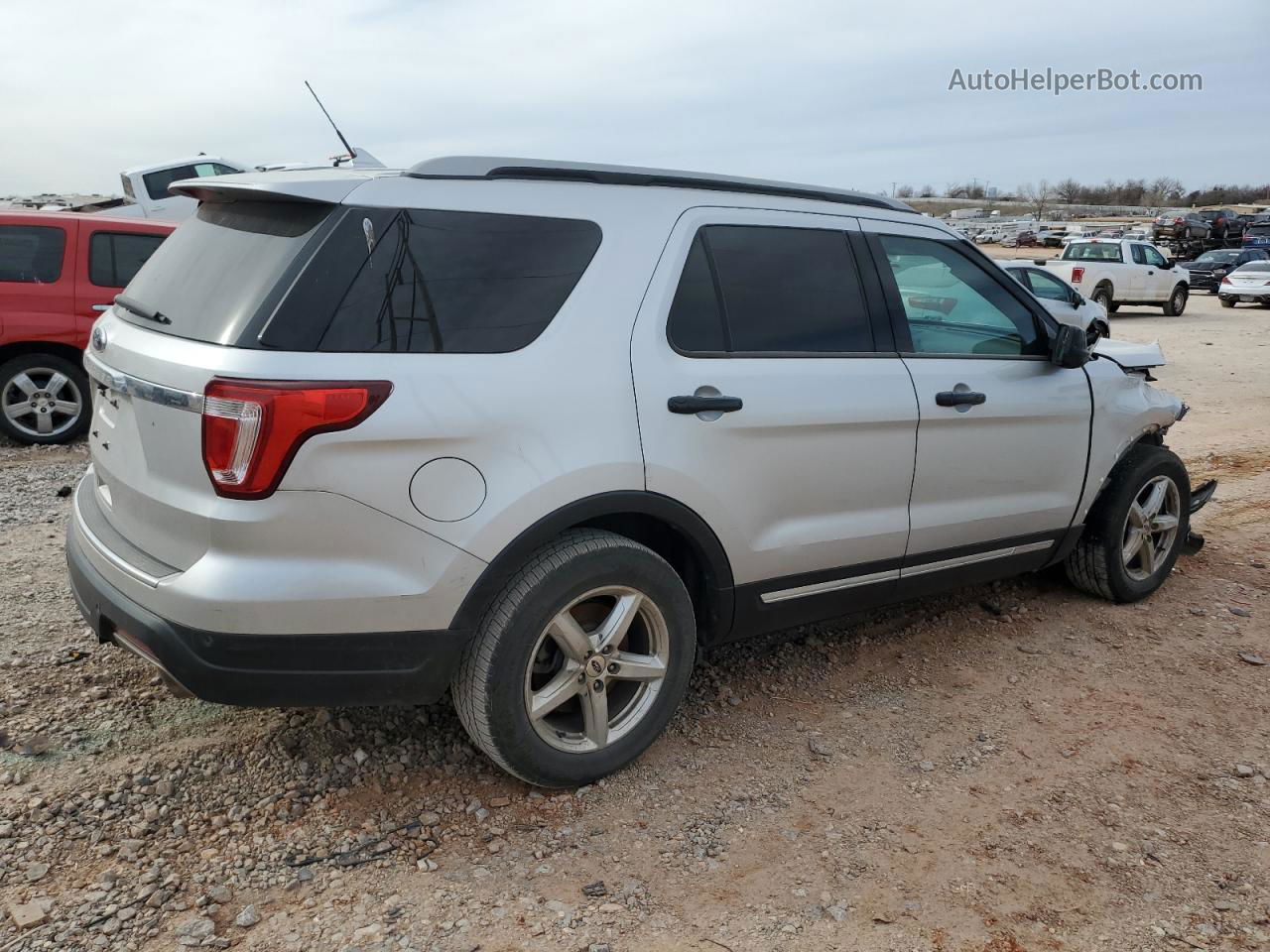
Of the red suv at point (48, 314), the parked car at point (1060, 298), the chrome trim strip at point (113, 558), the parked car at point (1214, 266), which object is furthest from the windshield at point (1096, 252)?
the chrome trim strip at point (113, 558)

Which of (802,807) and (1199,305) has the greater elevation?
(802,807)

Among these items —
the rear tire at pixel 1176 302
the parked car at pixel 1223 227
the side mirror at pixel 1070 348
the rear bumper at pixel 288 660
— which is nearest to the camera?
the rear bumper at pixel 288 660

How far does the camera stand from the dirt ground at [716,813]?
273 cm

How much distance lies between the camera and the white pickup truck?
22.9 metres

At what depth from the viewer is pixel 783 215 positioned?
146 inches

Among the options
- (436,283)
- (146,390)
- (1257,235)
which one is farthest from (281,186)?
(1257,235)

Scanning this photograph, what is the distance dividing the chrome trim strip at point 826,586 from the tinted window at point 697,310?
88 cm

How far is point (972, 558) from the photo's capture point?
168 inches

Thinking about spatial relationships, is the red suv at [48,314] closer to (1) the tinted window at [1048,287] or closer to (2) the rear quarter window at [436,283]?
(2) the rear quarter window at [436,283]

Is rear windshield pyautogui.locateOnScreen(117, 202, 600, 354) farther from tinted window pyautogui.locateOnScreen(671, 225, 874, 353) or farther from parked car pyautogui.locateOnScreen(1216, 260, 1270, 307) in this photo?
parked car pyautogui.locateOnScreen(1216, 260, 1270, 307)

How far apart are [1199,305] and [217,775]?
29.9 meters

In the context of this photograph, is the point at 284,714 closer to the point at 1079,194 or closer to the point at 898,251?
the point at 898,251

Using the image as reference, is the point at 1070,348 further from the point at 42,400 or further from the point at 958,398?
the point at 42,400

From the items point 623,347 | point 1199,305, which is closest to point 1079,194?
point 1199,305
